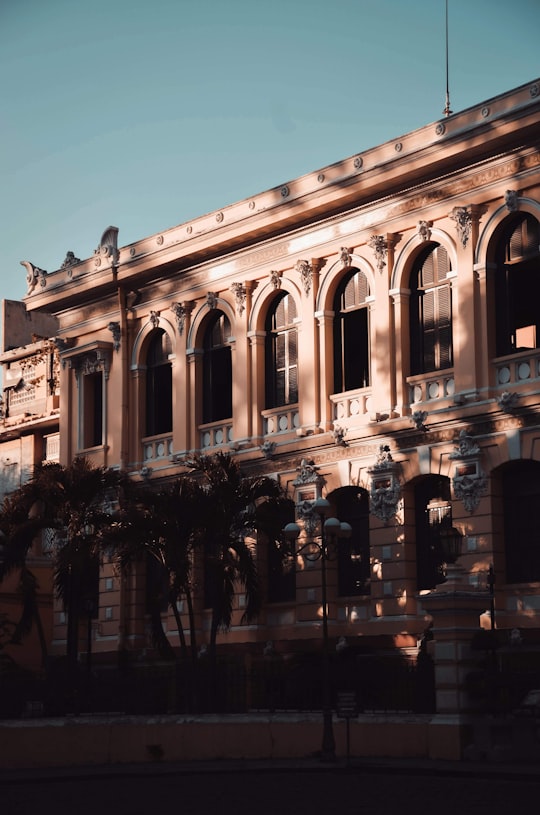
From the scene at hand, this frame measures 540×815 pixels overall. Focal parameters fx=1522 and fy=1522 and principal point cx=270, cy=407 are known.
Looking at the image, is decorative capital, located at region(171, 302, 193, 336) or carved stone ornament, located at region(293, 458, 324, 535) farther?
decorative capital, located at region(171, 302, 193, 336)

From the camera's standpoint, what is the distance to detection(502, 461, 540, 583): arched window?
1283 inches

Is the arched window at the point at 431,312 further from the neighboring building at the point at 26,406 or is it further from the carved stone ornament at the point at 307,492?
the neighboring building at the point at 26,406

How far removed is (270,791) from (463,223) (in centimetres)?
1597

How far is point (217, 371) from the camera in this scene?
4128 centimetres

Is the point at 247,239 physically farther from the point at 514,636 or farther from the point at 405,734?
the point at 405,734

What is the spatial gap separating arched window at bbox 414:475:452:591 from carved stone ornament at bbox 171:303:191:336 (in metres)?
9.64

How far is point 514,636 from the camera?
1253 inches

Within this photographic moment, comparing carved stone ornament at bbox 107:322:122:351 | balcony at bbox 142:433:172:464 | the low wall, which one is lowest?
the low wall

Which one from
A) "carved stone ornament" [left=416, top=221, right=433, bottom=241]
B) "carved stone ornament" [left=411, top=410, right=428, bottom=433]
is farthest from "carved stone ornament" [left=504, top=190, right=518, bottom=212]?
"carved stone ornament" [left=411, top=410, right=428, bottom=433]

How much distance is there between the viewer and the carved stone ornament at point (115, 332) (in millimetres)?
43781

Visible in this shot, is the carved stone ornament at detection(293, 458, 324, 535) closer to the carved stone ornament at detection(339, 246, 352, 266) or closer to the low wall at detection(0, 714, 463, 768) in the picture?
the carved stone ornament at detection(339, 246, 352, 266)

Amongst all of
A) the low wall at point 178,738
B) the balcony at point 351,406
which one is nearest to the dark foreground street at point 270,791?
the low wall at point 178,738

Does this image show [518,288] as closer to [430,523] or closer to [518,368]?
[518,368]

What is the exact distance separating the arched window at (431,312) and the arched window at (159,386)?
9.37 meters
